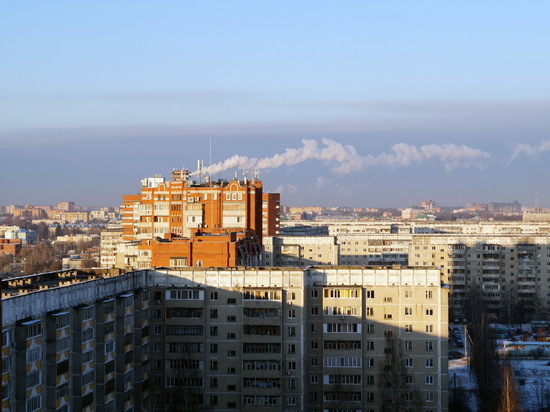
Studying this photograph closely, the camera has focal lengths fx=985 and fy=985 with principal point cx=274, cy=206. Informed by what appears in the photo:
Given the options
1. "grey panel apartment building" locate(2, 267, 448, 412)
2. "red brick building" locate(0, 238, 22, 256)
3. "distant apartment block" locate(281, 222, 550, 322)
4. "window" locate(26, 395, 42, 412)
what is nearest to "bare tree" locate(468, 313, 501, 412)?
"grey panel apartment building" locate(2, 267, 448, 412)

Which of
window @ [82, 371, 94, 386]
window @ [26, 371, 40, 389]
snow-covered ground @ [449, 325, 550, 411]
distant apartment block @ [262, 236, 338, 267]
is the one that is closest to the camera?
window @ [26, 371, 40, 389]

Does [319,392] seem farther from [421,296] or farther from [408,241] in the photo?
[408,241]

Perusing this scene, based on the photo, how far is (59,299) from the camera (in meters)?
25.2

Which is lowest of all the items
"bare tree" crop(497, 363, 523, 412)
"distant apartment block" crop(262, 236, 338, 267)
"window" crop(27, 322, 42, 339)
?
"bare tree" crop(497, 363, 523, 412)

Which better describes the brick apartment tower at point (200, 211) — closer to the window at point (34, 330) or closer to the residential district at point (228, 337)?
the residential district at point (228, 337)

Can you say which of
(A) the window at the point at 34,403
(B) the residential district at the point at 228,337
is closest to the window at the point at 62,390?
(B) the residential district at the point at 228,337

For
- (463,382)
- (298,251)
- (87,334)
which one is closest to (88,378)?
(87,334)

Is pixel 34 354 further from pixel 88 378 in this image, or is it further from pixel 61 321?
pixel 88 378

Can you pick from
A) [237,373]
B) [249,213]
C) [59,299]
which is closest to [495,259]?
[249,213]

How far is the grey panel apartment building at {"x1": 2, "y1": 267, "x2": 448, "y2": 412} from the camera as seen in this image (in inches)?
1244

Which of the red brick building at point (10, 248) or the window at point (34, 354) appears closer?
the window at point (34, 354)

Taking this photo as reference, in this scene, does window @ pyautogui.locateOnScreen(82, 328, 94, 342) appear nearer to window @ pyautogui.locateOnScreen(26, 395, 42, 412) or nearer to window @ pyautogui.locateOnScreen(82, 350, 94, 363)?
window @ pyautogui.locateOnScreen(82, 350, 94, 363)

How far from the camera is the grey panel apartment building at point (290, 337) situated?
31.6 meters

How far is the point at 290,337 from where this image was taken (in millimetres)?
31969
